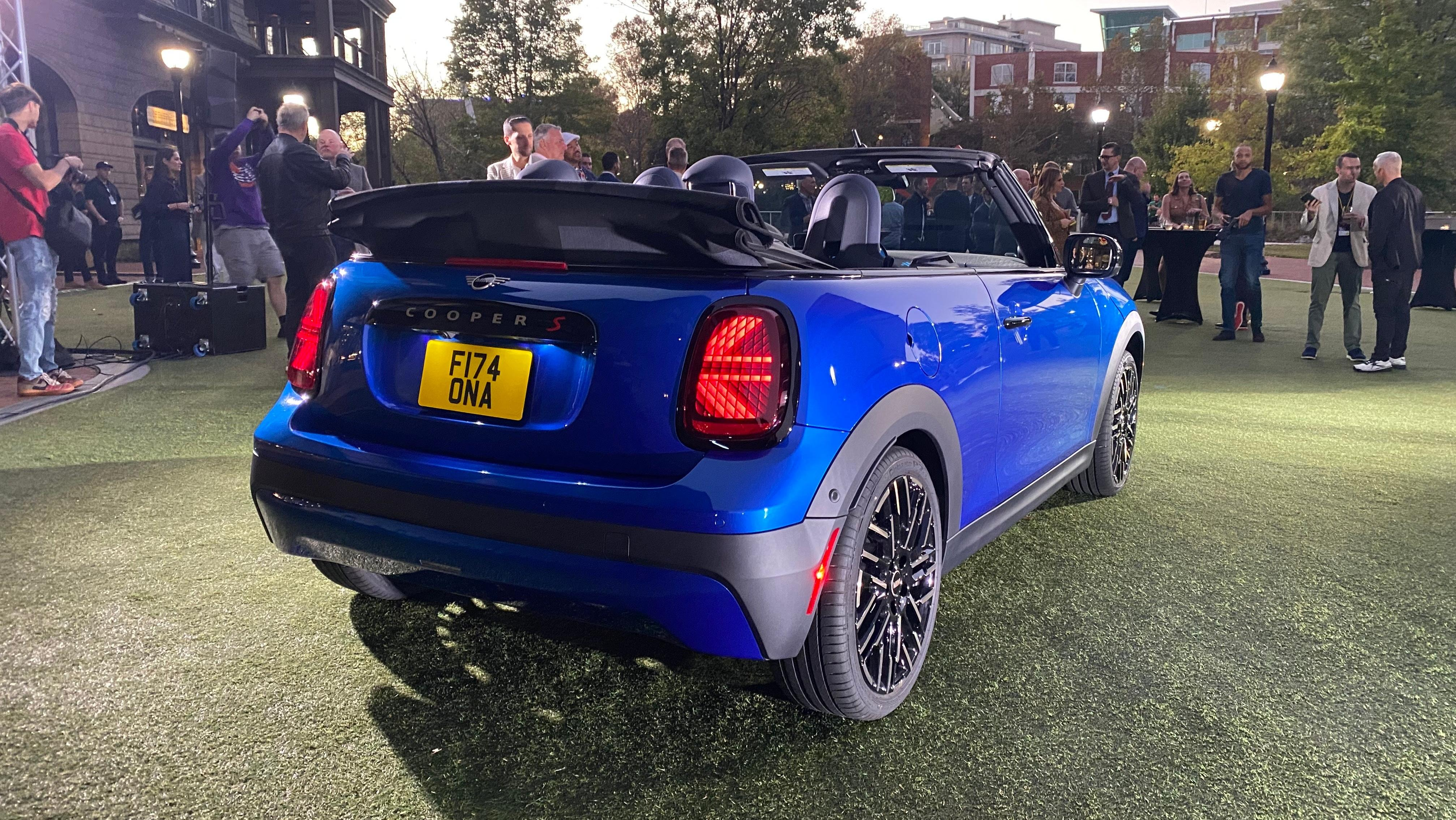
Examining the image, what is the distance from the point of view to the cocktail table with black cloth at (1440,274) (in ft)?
47.0

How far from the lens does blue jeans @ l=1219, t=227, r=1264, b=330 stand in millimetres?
10859

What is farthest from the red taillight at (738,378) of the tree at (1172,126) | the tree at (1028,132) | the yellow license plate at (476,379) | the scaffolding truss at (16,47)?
the tree at (1028,132)

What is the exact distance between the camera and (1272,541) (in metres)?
3.98

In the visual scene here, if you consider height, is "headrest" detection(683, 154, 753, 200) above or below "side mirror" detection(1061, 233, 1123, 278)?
above

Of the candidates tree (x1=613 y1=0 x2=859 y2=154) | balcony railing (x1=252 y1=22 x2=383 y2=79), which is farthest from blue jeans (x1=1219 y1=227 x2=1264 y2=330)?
tree (x1=613 y1=0 x2=859 y2=154)

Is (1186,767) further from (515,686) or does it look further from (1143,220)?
(1143,220)

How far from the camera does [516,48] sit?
49594mm

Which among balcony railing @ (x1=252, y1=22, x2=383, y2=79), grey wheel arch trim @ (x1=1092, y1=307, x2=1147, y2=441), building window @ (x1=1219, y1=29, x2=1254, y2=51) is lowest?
grey wheel arch trim @ (x1=1092, y1=307, x2=1147, y2=441)

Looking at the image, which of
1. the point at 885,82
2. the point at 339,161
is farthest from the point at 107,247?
the point at 885,82

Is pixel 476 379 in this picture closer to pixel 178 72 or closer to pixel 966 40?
pixel 178 72

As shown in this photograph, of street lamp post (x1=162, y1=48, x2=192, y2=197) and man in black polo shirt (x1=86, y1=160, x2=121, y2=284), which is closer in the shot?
street lamp post (x1=162, y1=48, x2=192, y2=197)

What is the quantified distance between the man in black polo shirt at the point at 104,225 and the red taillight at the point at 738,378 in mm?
18120

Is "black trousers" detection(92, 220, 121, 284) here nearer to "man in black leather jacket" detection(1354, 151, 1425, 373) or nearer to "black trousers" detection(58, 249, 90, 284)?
"black trousers" detection(58, 249, 90, 284)

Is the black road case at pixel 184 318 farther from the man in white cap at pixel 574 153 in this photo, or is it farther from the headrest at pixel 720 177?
the headrest at pixel 720 177
